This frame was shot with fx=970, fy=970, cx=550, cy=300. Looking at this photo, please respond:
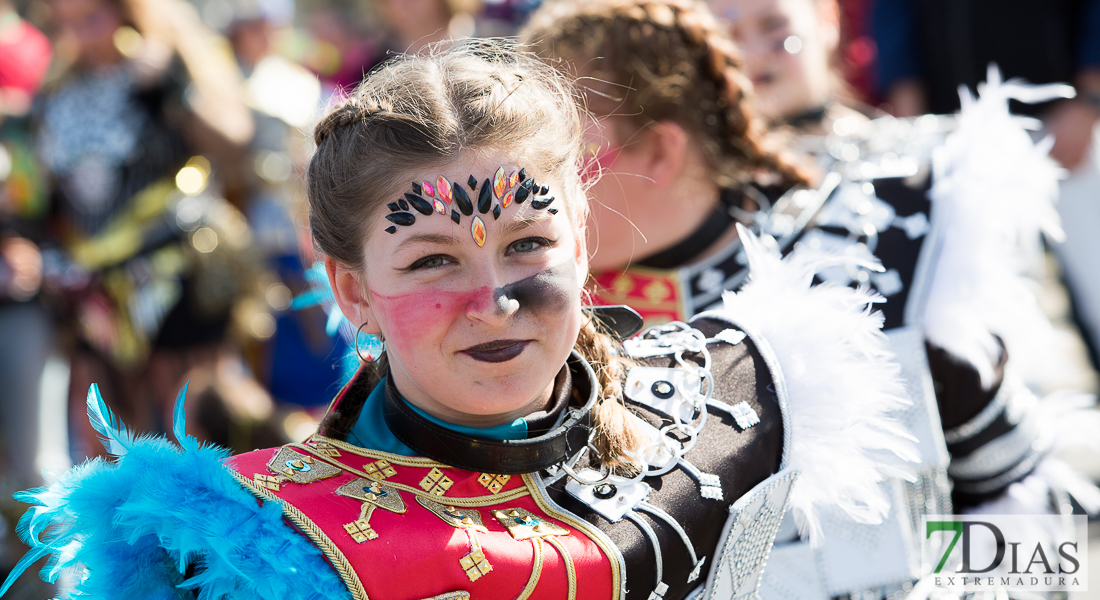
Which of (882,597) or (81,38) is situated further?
(81,38)

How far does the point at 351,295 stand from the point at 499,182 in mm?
284

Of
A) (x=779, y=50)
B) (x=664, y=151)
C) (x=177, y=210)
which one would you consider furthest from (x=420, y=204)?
(x=177, y=210)

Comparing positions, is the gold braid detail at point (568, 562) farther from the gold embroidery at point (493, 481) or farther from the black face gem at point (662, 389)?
the black face gem at point (662, 389)

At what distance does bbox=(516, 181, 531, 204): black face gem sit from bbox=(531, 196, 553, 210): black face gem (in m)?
0.01

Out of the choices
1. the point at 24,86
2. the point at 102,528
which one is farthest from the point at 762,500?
the point at 24,86

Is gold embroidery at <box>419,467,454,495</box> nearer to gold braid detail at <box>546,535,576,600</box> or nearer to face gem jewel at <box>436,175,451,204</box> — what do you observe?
gold braid detail at <box>546,535,576,600</box>

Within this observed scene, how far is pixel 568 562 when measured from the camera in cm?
124

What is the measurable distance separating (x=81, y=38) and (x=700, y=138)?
2615mm

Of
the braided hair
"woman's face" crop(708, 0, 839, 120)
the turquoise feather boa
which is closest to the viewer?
the turquoise feather boa

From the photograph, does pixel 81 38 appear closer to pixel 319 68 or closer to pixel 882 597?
pixel 882 597

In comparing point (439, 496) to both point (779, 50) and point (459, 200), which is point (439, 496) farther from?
point (779, 50)

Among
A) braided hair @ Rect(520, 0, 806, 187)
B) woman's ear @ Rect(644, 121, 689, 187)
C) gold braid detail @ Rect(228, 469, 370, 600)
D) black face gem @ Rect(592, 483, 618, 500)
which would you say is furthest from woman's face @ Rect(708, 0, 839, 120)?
gold braid detail @ Rect(228, 469, 370, 600)

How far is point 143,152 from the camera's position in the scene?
3.69m

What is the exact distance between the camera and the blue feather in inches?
45.6
